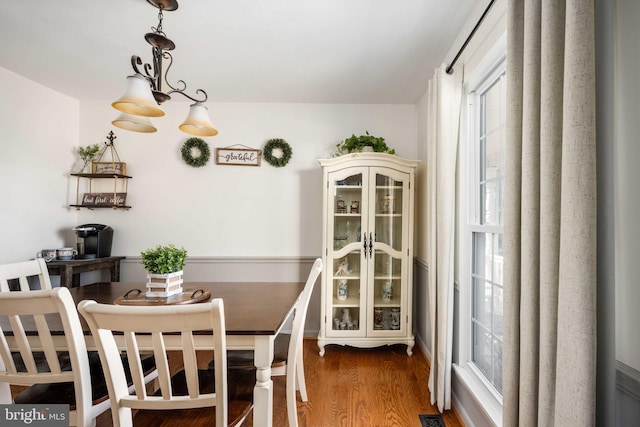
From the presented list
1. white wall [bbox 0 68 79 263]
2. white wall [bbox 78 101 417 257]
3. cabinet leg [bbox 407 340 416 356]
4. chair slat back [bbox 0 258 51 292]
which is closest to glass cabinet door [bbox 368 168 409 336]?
cabinet leg [bbox 407 340 416 356]

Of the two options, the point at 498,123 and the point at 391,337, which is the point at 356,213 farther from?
the point at 498,123

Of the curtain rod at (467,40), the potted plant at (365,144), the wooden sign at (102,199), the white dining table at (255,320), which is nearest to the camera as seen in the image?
the white dining table at (255,320)

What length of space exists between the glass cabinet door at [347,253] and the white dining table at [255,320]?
862mm

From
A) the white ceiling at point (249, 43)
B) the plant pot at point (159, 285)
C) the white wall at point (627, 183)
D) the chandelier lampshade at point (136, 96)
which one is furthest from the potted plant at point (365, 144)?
the white wall at point (627, 183)

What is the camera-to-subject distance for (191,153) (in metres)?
3.23

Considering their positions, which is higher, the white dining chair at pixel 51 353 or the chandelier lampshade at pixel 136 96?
the chandelier lampshade at pixel 136 96

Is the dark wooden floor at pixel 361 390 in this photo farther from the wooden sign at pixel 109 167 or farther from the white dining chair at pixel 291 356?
the wooden sign at pixel 109 167

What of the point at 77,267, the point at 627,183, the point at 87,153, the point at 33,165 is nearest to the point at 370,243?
the point at 627,183

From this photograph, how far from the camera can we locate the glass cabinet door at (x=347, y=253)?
284 centimetres

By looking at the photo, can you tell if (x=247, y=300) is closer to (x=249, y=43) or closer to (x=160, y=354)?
(x=160, y=354)

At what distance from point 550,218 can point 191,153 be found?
3.12 m

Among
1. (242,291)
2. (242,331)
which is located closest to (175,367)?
(242,291)

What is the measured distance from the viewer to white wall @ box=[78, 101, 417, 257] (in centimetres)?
325

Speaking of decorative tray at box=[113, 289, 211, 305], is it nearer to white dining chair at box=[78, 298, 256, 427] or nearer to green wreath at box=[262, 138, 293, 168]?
white dining chair at box=[78, 298, 256, 427]
